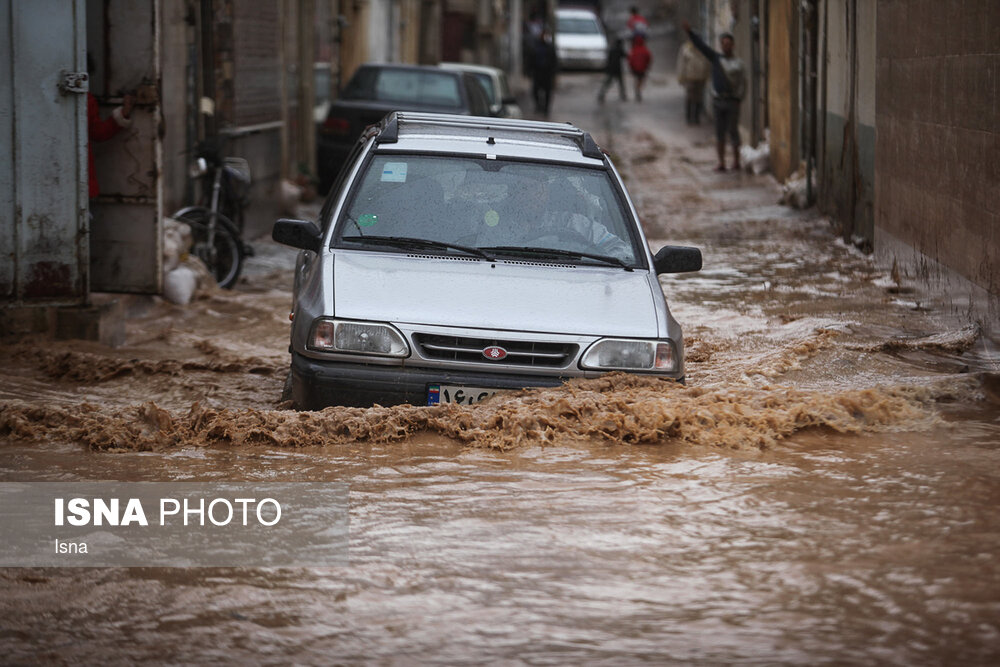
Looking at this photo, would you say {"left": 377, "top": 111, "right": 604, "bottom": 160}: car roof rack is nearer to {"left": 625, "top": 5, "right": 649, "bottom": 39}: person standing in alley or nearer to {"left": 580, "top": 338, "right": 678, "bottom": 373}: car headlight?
{"left": 580, "top": 338, "right": 678, "bottom": 373}: car headlight

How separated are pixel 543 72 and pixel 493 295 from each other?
27.9m

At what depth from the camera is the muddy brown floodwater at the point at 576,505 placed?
13.7ft

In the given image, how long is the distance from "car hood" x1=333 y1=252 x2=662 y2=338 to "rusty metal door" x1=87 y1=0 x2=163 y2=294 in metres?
3.69

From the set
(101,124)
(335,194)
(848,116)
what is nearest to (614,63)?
(848,116)

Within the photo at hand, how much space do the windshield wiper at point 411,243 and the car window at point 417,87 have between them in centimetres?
1121

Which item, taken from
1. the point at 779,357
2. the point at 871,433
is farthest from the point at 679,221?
the point at 871,433

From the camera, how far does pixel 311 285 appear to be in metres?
6.57

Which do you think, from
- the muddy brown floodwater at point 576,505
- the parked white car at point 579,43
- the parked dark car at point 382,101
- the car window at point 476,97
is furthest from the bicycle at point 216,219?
the parked white car at point 579,43

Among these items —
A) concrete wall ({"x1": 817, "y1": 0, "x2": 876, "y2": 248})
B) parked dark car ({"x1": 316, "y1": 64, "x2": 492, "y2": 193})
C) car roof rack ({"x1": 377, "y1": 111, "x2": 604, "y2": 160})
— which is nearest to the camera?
car roof rack ({"x1": 377, "y1": 111, "x2": 604, "y2": 160})

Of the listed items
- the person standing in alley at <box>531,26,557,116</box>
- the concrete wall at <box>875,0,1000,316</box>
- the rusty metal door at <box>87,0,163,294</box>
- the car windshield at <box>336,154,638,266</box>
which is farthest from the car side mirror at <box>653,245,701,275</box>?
the person standing in alley at <box>531,26,557,116</box>

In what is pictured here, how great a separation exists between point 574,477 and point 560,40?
134ft

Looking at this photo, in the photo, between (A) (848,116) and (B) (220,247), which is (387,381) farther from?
(A) (848,116)

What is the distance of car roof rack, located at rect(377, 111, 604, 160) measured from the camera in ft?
24.5

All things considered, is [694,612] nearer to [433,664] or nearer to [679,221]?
[433,664]
